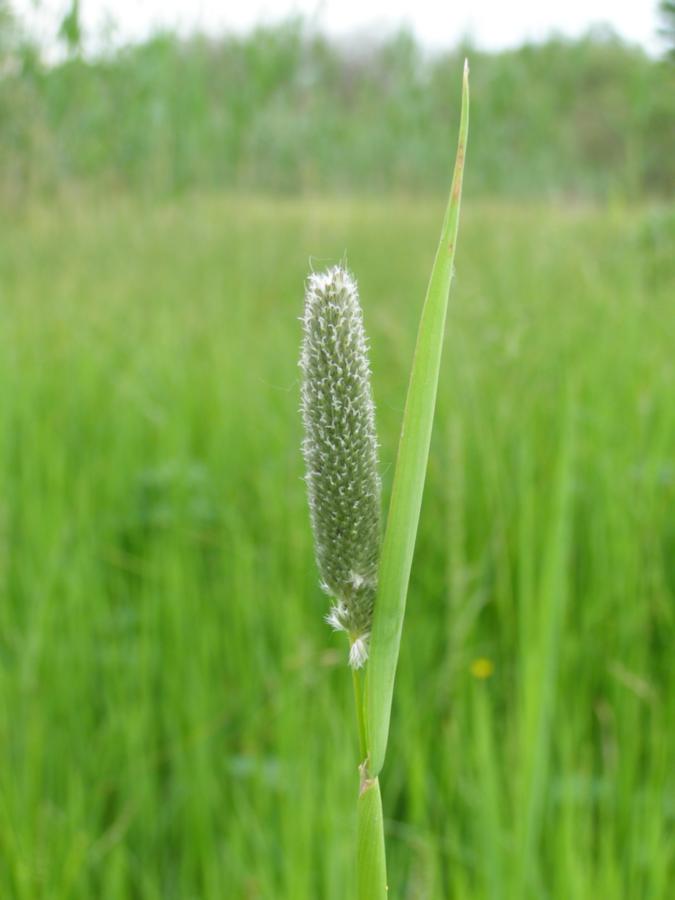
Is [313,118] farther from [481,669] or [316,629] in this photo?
[481,669]

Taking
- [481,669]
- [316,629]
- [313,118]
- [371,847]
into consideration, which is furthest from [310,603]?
[313,118]

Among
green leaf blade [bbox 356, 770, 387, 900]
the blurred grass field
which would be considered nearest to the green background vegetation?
the blurred grass field

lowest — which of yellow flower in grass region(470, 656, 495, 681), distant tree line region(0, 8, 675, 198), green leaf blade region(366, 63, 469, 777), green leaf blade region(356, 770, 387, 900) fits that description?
yellow flower in grass region(470, 656, 495, 681)

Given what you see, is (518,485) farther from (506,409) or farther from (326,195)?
(326,195)

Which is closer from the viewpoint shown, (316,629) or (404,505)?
(404,505)

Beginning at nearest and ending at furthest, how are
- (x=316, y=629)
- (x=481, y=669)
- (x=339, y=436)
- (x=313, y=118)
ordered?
(x=339, y=436) < (x=481, y=669) < (x=316, y=629) < (x=313, y=118)

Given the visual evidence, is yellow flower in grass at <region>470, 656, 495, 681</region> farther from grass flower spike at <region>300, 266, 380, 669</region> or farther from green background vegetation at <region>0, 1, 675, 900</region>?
grass flower spike at <region>300, 266, 380, 669</region>

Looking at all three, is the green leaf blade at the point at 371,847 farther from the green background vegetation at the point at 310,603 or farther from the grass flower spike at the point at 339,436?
the green background vegetation at the point at 310,603
